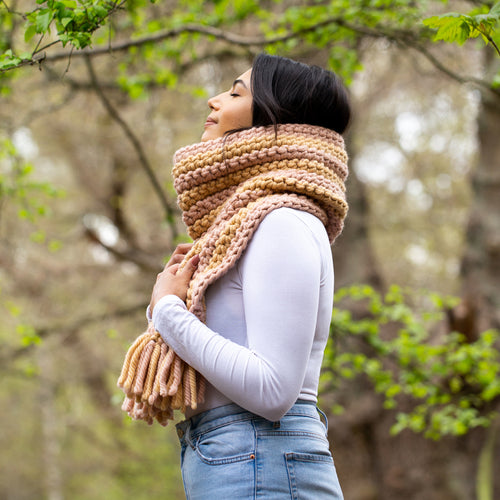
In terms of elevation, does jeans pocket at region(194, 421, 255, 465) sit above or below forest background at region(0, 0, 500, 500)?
below

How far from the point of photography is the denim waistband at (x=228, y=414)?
1.45 m

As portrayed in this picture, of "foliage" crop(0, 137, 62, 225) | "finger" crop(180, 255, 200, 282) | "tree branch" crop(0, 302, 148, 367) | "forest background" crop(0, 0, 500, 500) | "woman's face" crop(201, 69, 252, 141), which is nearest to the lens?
"finger" crop(180, 255, 200, 282)

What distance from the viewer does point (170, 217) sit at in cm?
390

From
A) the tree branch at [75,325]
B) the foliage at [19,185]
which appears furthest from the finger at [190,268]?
the tree branch at [75,325]

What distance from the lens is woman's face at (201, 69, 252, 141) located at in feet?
5.55

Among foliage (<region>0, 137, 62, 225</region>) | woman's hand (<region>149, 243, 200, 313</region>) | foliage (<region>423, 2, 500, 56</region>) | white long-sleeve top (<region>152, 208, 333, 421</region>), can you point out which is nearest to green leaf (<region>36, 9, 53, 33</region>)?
woman's hand (<region>149, 243, 200, 313</region>)

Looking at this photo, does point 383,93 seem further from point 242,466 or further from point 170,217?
point 242,466

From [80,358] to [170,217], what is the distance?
6.46 meters

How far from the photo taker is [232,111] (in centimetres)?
170

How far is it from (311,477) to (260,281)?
0.47 metres

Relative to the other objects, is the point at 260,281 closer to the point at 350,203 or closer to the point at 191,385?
the point at 191,385

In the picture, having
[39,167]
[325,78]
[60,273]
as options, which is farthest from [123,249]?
[325,78]

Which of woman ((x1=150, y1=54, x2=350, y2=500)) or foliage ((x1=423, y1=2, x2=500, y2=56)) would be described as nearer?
woman ((x1=150, y1=54, x2=350, y2=500))

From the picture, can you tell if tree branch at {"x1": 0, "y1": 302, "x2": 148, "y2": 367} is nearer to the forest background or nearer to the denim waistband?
the forest background
